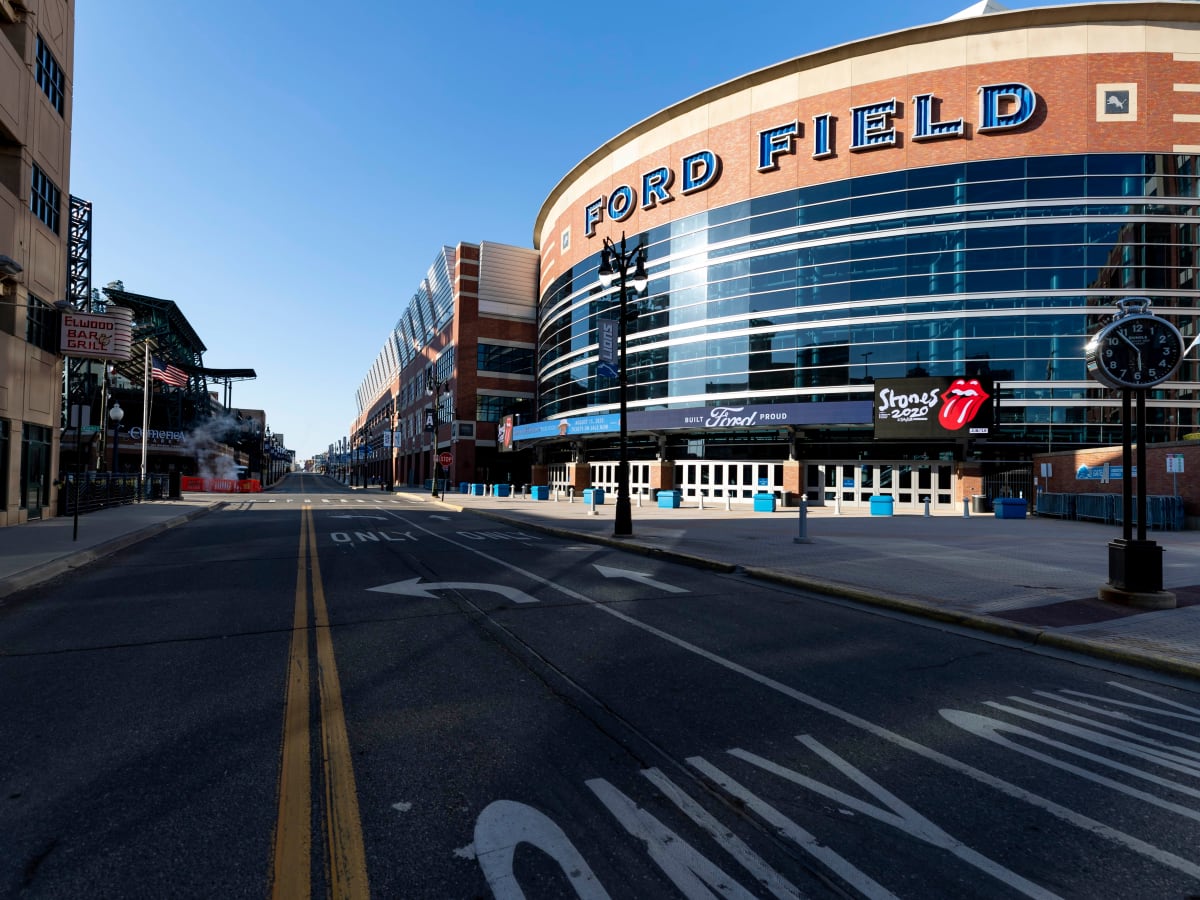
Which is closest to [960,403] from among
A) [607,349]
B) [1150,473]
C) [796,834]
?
[1150,473]

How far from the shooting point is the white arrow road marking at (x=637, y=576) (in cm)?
925

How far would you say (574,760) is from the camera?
3.52 m

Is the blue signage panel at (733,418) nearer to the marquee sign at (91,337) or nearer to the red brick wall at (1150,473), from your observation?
the red brick wall at (1150,473)

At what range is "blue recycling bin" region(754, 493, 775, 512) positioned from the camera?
29392 mm

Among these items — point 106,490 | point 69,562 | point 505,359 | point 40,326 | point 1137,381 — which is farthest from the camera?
point 505,359

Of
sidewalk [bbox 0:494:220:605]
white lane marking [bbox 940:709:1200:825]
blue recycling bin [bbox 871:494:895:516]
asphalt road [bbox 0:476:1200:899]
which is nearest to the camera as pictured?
asphalt road [bbox 0:476:1200:899]

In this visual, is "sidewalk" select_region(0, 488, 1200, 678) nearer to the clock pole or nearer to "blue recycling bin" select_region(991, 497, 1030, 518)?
the clock pole

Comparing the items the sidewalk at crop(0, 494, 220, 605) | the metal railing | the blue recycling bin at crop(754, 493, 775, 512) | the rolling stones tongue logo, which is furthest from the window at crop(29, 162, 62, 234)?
the rolling stones tongue logo

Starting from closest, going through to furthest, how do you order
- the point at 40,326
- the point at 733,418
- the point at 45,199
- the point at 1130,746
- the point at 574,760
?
the point at 574,760 < the point at 1130,746 < the point at 40,326 < the point at 45,199 < the point at 733,418

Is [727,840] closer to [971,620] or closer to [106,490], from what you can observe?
[971,620]

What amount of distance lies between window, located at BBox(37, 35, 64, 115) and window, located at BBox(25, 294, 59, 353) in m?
6.82

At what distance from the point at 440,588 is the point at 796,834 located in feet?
22.2

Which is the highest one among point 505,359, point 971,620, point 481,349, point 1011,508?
point 481,349

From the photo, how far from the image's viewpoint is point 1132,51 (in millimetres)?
32812
